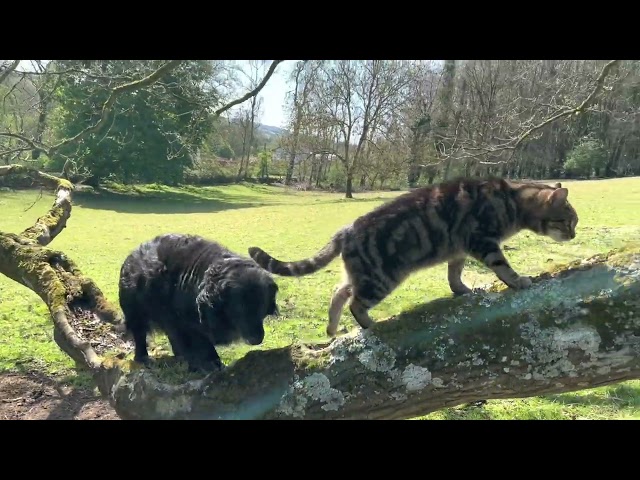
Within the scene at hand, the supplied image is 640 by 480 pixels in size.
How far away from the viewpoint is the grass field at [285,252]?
6.09 metres

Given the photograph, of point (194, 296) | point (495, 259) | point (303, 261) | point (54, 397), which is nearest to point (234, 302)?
point (194, 296)

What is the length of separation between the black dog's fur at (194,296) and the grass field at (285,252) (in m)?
1.25

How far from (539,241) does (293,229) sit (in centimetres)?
1068

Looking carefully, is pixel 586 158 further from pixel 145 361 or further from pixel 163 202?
pixel 145 361

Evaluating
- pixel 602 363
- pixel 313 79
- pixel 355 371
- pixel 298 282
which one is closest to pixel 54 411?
pixel 355 371

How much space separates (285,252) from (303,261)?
10.6 m

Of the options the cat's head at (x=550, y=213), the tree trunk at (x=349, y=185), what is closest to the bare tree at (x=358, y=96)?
the tree trunk at (x=349, y=185)

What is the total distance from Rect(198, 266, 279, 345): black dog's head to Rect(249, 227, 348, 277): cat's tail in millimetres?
538

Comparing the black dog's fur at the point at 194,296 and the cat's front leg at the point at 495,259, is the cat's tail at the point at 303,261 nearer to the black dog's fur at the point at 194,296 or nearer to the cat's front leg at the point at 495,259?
the black dog's fur at the point at 194,296

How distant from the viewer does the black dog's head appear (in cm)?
412

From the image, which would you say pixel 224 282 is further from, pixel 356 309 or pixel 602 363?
pixel 602 363

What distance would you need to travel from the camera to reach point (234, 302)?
161 inches

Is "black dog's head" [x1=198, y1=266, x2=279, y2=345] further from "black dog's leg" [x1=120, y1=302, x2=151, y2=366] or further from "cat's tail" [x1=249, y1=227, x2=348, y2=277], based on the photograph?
"black dog's leg" [x1=120, y1=302, x2=151, y2=366]

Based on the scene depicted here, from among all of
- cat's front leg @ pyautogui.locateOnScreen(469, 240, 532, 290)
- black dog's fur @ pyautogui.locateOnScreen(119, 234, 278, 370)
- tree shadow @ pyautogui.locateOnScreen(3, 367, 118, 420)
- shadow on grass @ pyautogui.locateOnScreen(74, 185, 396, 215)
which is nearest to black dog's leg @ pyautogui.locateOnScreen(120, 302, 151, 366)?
black dog's fur @ pyautogui.locateOnScreen(119, 234, 278, 370)
